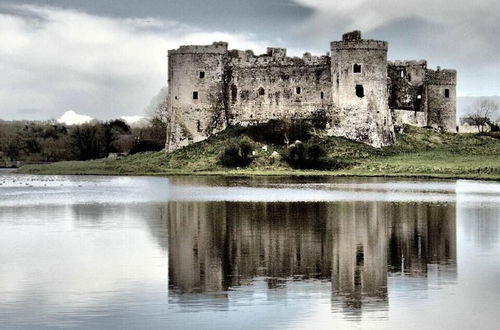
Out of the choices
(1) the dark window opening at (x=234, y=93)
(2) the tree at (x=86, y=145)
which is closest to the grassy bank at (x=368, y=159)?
(1) the dark window opening at (x=234, y=93)

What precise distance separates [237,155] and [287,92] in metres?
6.38

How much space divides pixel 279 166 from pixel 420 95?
488 inches

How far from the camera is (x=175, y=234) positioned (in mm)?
21766

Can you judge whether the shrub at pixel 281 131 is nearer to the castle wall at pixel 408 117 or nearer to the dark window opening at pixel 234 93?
the dark window opening at pixel 234 93

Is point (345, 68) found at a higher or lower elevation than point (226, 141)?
higher

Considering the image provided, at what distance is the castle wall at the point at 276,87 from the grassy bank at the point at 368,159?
2017 millimetres

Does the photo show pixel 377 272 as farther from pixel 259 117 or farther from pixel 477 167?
pixel 259 117

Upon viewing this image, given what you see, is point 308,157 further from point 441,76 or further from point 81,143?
point 81,143

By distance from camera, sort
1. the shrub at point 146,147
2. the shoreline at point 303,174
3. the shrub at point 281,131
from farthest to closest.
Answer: the shrub at point 146,147, the shrub at point 281,131, the shoreline at point 303,174

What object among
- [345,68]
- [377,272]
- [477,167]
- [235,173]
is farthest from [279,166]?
[377,272]

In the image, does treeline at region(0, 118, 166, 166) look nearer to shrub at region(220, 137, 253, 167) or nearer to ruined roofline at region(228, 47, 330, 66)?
ruined roofline at region(228, 47, 330, 66)

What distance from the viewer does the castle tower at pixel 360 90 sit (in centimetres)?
5581

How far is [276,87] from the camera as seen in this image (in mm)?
58469

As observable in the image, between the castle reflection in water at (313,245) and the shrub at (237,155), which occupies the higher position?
the shrub at (237,155)
